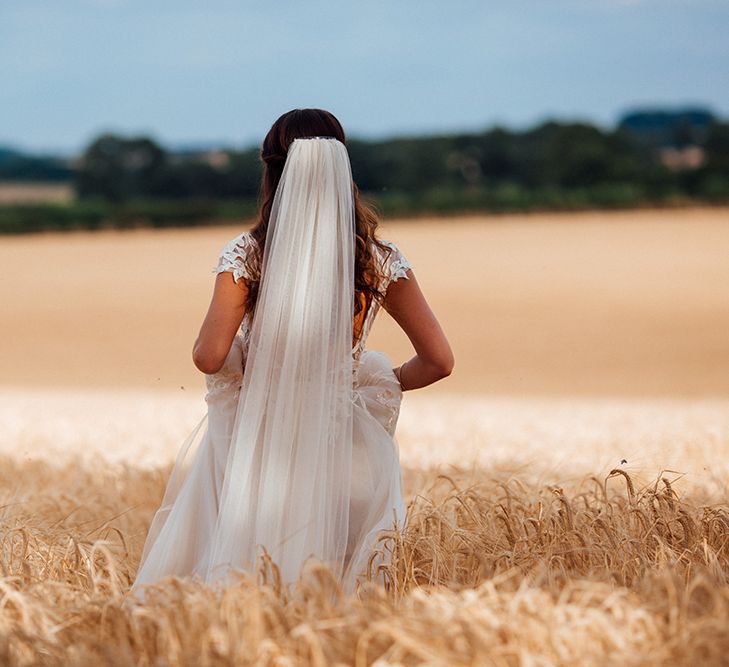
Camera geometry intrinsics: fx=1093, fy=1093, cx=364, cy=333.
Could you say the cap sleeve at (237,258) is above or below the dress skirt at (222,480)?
above

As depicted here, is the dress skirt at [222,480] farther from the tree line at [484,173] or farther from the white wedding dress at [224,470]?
the tree line at [484,173]

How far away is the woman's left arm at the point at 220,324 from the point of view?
3.75m

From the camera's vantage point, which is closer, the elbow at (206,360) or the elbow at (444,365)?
the elbow at (206,360)

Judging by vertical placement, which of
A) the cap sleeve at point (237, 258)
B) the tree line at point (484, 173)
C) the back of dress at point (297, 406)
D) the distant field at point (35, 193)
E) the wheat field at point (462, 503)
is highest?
the tree line at point (484, 173)

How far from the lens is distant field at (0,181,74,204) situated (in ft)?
99.5

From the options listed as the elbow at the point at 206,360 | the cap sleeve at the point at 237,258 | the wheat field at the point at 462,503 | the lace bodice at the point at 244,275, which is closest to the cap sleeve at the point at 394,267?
the lace bodice at the point at 244,275

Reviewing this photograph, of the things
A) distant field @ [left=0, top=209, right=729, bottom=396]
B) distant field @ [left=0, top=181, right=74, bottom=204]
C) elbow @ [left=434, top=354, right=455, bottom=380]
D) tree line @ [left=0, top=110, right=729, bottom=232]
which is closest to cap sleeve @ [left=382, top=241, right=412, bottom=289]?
elbow @ [left=434, top=354, right=455, bottom=380]

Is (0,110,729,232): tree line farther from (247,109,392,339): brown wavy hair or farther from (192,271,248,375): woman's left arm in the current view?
(192,271,248,375): woman's left arm

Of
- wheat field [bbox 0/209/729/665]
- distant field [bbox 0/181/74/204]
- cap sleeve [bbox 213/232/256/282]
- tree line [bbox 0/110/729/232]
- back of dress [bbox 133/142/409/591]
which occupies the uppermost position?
tree line [bbox 0/110/729/232]

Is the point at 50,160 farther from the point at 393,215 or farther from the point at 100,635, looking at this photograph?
the point at 100,635

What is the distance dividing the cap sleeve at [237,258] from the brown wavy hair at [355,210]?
0.09 ft

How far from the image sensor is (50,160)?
119 feet

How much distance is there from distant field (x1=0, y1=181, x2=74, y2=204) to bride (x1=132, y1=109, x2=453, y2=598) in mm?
27313

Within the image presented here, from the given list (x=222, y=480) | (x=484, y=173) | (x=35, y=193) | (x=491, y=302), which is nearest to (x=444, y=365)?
(x=222, y=480)
